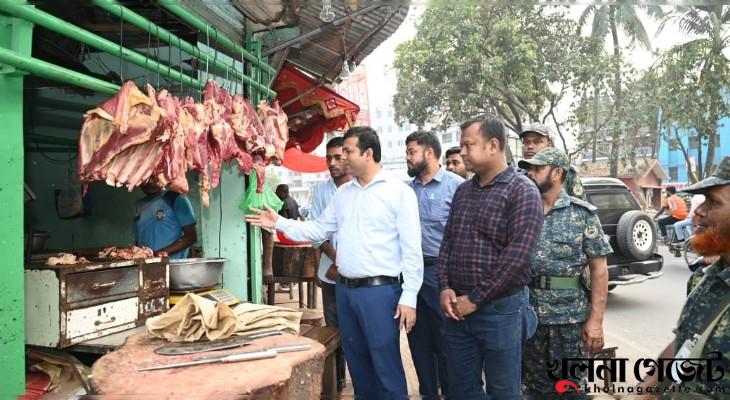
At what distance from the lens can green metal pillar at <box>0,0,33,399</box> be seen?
6.05 feet

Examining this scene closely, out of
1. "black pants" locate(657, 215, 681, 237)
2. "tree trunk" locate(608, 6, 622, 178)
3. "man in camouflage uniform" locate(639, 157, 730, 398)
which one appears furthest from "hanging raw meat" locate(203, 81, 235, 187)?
"black pants" locate(657, 215, 681, 237)

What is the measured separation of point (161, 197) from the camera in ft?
12.0

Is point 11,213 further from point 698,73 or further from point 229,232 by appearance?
point 698,73

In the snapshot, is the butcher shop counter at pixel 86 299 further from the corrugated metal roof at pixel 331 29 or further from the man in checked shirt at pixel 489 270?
the corrugated metal roof at pixel 331 29

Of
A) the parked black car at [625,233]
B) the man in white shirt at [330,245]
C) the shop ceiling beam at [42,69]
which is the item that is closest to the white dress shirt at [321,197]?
the man in white shirt at [330,245]

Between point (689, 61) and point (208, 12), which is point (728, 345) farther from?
point (689, 61)

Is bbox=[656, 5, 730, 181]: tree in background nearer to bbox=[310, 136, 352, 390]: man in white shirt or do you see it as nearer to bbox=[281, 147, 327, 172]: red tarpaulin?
bbox=[281, 147, 327, 172]: red tarpaulin

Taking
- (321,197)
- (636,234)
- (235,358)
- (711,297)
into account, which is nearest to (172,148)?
(235,358)

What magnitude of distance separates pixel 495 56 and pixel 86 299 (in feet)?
33.4

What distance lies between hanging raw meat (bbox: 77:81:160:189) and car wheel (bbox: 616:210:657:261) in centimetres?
618

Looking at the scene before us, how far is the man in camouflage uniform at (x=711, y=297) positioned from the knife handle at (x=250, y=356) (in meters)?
1.53

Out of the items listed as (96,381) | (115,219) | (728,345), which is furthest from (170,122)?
(115,219)

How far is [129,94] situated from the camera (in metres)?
Result: 2.26

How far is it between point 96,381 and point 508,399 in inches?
73.1
